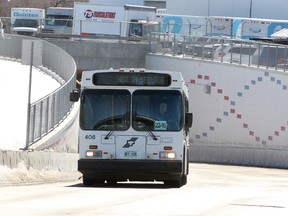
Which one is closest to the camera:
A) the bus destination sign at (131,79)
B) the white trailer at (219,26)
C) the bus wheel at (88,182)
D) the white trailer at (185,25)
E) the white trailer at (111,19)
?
the bus destination sign at (131,79)

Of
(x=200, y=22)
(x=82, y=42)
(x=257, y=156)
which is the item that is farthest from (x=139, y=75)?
(x=200, y=22)

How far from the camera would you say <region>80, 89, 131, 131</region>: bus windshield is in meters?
26.6

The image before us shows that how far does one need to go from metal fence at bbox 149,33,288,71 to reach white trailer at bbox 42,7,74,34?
9.29m

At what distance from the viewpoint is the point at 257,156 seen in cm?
5219

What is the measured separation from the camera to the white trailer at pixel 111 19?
69.3 metres

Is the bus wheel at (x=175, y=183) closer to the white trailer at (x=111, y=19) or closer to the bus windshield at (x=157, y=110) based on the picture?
the bus windshield at (x=157, y=110)

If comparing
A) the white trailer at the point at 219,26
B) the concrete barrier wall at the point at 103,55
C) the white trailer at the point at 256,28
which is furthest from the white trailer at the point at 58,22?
the white trailer at the point at 256,28

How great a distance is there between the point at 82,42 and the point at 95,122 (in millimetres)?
39378

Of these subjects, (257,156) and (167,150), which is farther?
(257,156)

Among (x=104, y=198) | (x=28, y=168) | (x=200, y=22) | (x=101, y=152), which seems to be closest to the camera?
(x=104, y=198)

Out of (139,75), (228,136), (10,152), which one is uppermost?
(139,75)

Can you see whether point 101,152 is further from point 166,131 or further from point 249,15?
point 249,15

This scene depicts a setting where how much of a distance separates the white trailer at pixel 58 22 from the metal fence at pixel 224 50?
9.29 m

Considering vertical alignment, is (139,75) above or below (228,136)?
above
